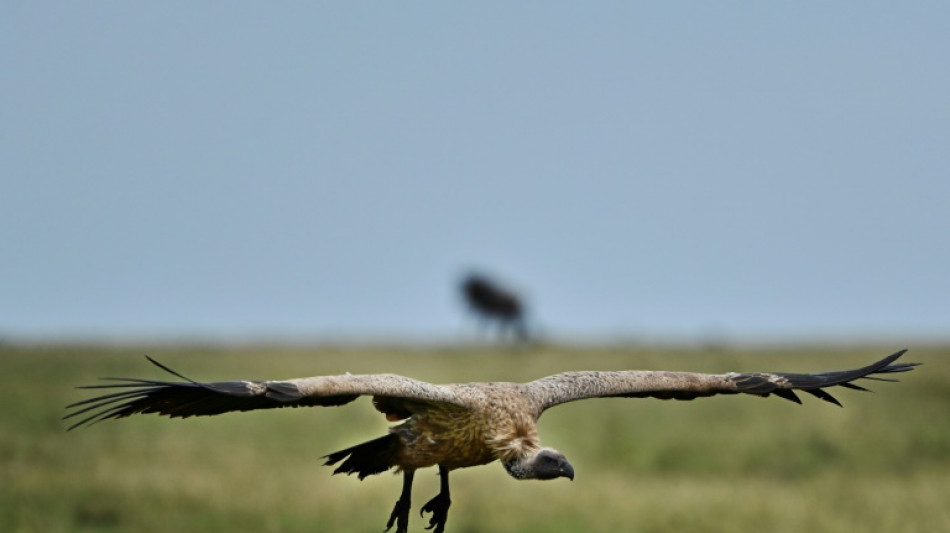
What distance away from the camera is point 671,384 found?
9.68 m

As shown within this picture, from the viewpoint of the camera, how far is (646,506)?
1914cm

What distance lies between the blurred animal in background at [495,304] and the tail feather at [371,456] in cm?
3504

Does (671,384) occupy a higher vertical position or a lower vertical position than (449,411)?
higher

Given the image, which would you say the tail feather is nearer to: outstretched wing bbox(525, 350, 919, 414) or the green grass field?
outstretched wing bbox(525, 350, 919, 414)

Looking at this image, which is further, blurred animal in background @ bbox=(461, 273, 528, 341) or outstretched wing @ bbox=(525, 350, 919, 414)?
blurred animal in background @ bbox=(461, 273, 528, 341)

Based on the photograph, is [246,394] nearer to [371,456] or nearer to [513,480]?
[371,456]

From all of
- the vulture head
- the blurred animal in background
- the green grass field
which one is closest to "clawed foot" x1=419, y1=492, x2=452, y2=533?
the vulture head

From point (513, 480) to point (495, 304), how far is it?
25.6m

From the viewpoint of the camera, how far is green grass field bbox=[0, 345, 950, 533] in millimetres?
18422

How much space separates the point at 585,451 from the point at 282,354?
10.7 meters

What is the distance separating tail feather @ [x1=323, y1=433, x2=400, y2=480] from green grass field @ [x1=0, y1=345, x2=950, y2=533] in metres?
8.71

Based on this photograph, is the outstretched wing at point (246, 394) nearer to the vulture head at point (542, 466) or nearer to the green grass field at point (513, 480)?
the vulture head at point (542, 466)

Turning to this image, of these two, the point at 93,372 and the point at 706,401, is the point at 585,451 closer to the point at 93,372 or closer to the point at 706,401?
the point at 706,401

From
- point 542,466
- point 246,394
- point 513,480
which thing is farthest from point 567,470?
point 513,480
